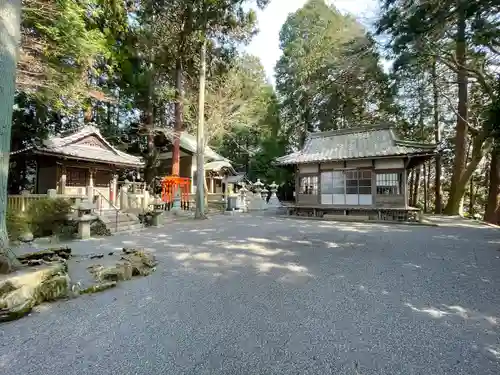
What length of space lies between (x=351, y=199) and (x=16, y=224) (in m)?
12.8

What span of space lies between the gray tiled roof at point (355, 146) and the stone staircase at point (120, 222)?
8.02 meters

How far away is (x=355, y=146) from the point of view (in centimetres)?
1408

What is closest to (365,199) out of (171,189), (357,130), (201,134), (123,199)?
(357,130)

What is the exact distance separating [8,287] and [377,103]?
25.0 metres

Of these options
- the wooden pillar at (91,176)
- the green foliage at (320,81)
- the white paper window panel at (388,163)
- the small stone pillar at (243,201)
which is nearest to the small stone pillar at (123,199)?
the wooden pillar at (91,176)

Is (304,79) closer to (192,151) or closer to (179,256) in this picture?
(192,151)

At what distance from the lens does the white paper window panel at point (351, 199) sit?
1328cm

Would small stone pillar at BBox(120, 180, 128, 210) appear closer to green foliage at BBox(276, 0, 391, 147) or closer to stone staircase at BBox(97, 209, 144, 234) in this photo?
stone staircase at BBox(97, 209, 144, 234)

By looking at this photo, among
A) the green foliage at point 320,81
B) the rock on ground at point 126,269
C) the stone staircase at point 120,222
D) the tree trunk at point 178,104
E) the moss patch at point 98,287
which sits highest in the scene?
the green foliage at point 320,81

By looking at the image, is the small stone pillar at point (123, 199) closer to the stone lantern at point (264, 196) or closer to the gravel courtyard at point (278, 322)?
the gravel courtyard at point (278, 322)

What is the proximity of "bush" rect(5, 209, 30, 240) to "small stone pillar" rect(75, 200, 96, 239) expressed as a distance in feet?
3.92

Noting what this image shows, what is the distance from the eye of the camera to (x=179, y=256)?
19.4ft

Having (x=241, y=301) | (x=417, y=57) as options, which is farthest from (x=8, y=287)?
(x=417, y=57)

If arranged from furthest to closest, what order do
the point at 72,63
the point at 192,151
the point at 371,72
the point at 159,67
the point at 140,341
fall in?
1. the point at 192,151
2. the point at 371,72
3. the point at 159,67
4. the point at 72,63
5. the point at 140,341
